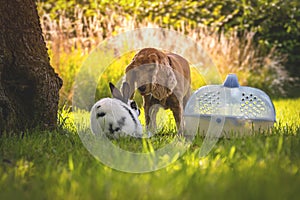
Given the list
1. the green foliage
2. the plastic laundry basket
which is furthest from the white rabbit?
the green foliage

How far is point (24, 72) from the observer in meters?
4.04

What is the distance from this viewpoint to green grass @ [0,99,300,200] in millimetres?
2186

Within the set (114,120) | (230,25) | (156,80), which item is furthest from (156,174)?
(230,25)

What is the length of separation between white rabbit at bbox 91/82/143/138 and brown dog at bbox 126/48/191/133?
0.84 ft

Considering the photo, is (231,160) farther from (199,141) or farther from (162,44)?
(162,44)

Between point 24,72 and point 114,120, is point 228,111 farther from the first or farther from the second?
point 24,72

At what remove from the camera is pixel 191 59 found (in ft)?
34.7

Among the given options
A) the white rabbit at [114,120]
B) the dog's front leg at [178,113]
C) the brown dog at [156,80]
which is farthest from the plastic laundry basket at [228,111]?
the white rabbit at [114,120]

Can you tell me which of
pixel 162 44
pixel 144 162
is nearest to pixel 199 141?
pixel 144 162

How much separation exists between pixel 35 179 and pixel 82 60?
6378 millimetres

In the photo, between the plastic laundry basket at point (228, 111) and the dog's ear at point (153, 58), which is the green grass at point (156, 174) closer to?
the plastic laundry basket at point (228, 111)

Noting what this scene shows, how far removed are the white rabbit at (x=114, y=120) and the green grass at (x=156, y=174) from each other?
1.24 ft

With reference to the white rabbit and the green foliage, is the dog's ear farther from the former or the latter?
the green foliage

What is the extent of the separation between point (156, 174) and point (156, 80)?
5.22 ft
